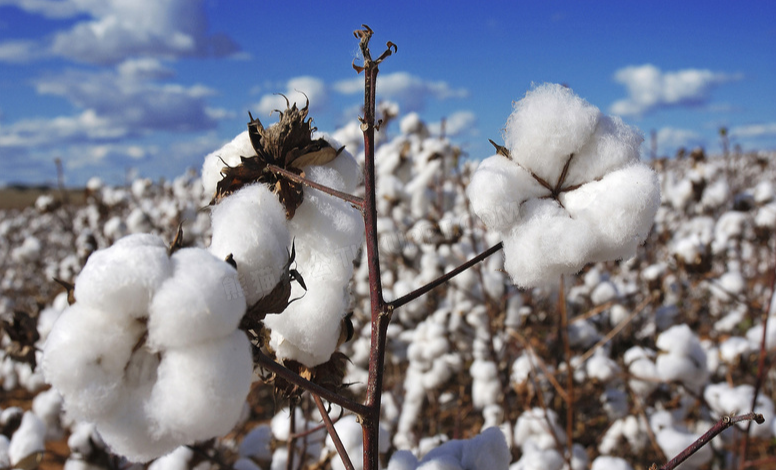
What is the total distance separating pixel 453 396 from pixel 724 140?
277 centimetres

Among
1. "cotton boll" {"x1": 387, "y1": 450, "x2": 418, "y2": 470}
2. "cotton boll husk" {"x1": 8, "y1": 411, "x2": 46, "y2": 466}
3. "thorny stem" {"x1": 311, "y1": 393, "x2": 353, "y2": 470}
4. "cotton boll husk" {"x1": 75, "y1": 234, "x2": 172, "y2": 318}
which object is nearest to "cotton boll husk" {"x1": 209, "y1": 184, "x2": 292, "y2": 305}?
"cotton boll husk" {"x1": 75, "y1": 234, "x2": 172, "y2": 318}

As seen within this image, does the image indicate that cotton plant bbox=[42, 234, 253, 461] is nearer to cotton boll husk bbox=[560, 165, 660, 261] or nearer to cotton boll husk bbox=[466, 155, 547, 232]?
cotton boll husk bbox=[466, 155, 547, 232]

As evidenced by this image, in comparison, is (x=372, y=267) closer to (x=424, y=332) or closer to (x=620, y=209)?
(x=620, y=209)

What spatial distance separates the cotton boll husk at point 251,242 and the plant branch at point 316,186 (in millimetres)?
78

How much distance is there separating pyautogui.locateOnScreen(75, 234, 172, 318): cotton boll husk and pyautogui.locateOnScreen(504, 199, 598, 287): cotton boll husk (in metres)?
0.57

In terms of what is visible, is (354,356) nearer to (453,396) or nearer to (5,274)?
(453,396)

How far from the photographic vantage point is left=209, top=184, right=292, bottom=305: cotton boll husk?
0.79 metres

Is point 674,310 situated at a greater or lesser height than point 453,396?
greater

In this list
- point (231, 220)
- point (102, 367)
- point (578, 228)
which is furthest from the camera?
point (578, 228)

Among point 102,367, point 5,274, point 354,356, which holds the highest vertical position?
point 5,274

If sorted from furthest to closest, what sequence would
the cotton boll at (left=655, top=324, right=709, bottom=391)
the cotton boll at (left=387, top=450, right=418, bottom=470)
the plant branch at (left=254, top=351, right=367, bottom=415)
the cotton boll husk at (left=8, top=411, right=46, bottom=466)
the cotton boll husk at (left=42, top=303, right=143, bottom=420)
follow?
the cotton boll at (left=655, top=324, right=709, bottom=391)
the cotton boll husk at (left=8, top=411, right=46, bottom=466)
the cotton boll at (left=387, top=450, right=418, bottom=470)
the plant branch at (left=254, top=351, right=367, bottom=415)
the cotton boll husk at (left=42, top=303, right=143, bottom=420)

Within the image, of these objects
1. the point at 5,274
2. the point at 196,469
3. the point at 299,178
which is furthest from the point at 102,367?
the point at 5,274

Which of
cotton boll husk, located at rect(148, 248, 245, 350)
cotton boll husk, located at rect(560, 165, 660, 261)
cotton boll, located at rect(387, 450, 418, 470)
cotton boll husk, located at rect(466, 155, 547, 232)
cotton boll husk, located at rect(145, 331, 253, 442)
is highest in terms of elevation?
cotton boll husk, located at rect(466, 155, 547, 232)

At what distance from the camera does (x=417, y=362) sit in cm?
365
